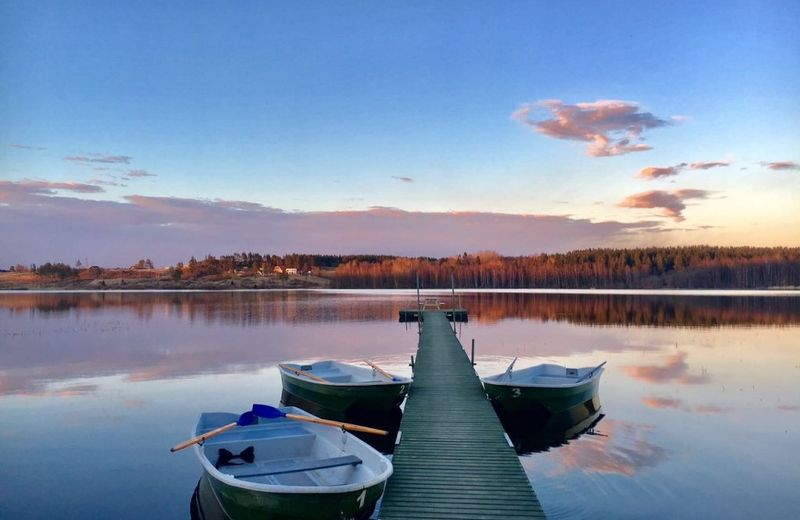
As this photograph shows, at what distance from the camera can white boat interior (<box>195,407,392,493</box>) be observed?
8.45 meters

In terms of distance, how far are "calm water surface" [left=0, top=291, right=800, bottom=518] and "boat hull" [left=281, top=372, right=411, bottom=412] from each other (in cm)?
272

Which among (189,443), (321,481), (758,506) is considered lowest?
(758,506)

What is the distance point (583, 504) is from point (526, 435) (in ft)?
13.6

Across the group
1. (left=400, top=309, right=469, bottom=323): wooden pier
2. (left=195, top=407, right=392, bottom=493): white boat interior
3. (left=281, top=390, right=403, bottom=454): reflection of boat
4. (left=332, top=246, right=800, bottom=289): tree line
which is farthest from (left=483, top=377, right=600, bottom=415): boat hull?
(left=332, top=246, right=800, bottom=289): tree line

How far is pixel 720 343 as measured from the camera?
96.2 feet

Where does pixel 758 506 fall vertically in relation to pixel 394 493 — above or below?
below

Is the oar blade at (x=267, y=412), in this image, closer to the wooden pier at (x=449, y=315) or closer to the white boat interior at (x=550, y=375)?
the white boat interior at (x=550, y=375)

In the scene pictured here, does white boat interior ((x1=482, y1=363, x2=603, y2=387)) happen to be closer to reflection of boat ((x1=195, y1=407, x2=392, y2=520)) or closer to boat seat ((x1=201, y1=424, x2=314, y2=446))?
boat seat ((x1=201, y1=424, x2=314, y2=446))

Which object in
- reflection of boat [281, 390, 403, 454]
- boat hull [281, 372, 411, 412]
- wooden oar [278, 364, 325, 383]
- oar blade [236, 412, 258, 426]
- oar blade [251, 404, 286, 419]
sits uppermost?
oar blade [251, 404, 286, 419]

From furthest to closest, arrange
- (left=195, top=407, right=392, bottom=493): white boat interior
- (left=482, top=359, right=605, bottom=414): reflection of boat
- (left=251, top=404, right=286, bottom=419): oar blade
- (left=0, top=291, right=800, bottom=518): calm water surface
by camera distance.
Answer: (left=482, top=359, right=605, bottom=414): reflection of boat < (left=251, top=404, right=286, bottom=419): oar blade < (left=0, top=291, right=800, bottom=518): calm water surface < (left=195, top=407, right=392, bottom=493): white boat interior

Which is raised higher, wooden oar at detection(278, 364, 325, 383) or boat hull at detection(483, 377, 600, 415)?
wooden oar at detection(278, 364, 325, 383)

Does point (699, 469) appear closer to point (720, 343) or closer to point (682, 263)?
point (720, 343)

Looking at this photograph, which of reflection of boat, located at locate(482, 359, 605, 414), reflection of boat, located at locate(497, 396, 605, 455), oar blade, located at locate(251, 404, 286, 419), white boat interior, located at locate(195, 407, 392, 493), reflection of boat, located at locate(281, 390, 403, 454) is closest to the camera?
white boat interior, located at locate(195, 407, 392, 493)

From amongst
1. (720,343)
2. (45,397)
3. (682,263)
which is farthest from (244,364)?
(682,263)
